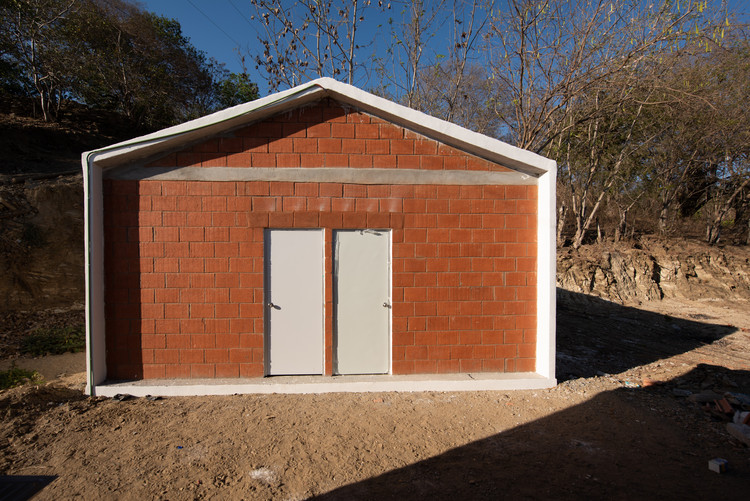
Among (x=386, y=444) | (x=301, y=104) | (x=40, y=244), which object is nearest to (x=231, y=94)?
(x=40, y=244)

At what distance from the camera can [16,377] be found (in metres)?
6.07

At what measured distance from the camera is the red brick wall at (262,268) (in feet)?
16.4

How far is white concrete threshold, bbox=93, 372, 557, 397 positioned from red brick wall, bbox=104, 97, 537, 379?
14 cm

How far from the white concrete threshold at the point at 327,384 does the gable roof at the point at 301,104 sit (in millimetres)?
2874

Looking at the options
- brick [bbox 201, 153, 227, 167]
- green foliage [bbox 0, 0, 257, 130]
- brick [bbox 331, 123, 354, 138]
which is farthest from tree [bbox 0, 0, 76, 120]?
brick [bbox 331, 123, 354, 138]

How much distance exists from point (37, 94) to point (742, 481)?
20124 millimetres

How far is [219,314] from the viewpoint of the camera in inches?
200

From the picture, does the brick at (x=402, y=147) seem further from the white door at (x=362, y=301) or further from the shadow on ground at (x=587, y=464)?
the shadow on ground at (x=587, y=464)

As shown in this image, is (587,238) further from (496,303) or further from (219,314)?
(219,314)

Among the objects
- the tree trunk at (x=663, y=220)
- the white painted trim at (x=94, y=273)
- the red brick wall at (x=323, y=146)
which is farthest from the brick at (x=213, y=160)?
the tree trunk at (x=663, y=220)

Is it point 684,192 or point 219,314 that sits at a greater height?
point 684,192

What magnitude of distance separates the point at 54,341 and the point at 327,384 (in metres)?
6.43

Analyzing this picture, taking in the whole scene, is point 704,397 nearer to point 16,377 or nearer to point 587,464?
point 587,464

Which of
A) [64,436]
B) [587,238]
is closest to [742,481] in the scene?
[64,436]
